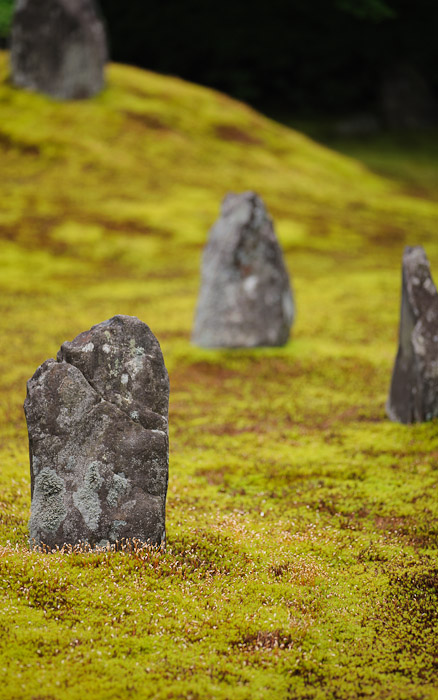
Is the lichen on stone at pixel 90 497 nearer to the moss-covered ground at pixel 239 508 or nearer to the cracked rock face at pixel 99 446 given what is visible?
the cracked rock face at pixel 99 446

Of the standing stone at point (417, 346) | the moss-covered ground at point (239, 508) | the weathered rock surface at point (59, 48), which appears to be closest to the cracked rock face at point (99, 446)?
the moss-covered ground at point (239, 508)

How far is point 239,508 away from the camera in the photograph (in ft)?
28.4

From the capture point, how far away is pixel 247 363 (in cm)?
1519

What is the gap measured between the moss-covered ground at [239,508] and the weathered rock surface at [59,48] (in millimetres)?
12581

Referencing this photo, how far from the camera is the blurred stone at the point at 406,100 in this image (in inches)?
2462

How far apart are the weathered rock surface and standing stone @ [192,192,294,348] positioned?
1006 inches

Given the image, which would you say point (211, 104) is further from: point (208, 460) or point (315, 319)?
point (208, 460)

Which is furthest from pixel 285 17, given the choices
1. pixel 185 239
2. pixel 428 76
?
pixel 185 239

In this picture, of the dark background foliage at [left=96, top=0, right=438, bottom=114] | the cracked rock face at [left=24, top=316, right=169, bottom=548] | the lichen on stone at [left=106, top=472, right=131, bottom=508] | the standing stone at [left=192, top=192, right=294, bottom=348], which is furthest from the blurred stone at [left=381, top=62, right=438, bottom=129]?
the lichen on stone at [left=106, top=472, right=131, bottom=508]

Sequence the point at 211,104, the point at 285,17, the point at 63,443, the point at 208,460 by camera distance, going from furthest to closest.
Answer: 1. the point at 285,17
2. the point at 211,104
3. the point at 208,460
4. the point at 63,443

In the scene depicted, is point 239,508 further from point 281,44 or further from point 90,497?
point 281,44

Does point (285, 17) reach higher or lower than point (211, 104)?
higher

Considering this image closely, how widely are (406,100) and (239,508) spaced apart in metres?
61.9

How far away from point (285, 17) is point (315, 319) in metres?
54.7
